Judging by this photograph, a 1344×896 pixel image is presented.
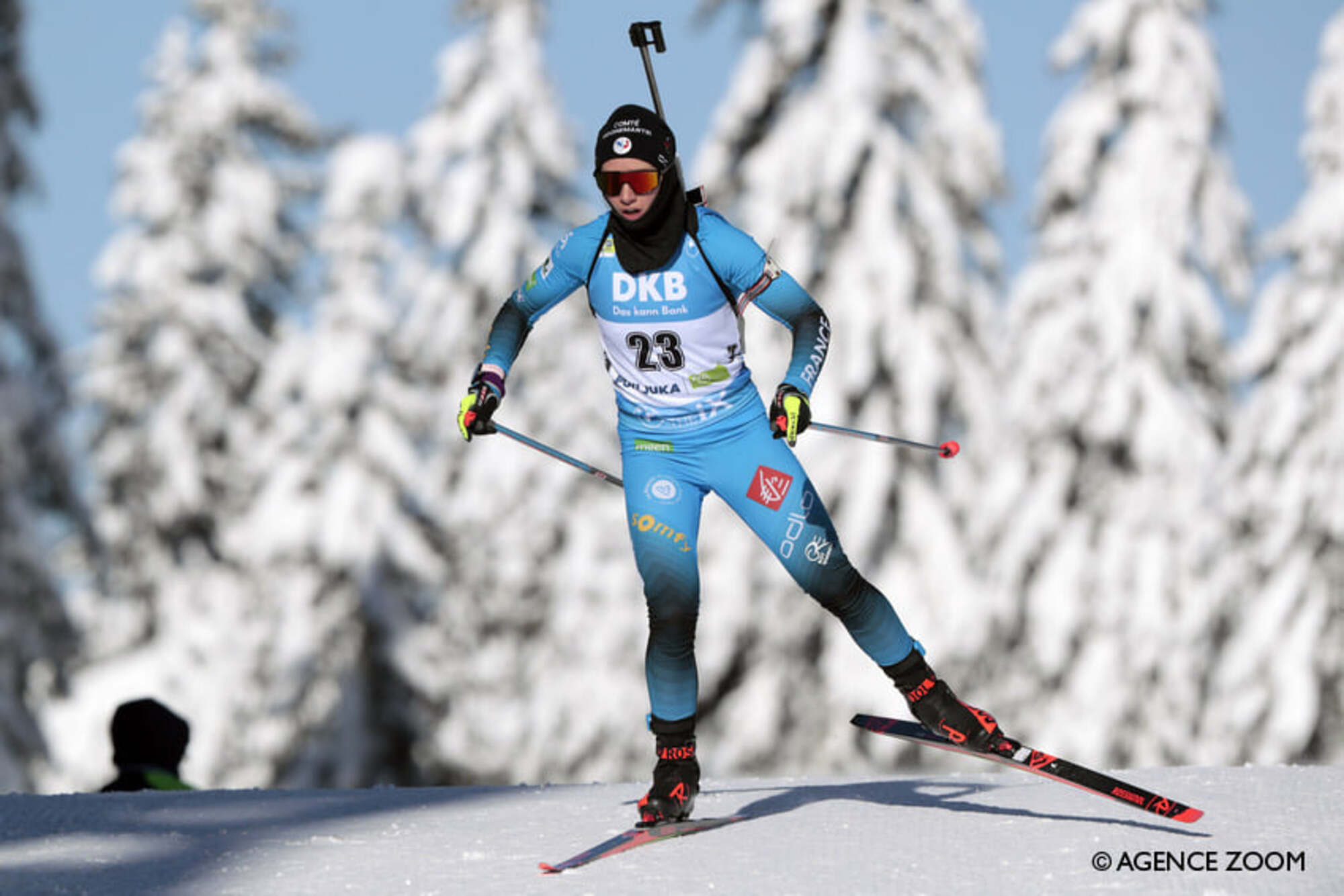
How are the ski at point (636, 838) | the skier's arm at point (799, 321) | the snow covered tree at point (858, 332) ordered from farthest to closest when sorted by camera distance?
the snow covered tree at point (858, 332) < the skier's arm at point (799, 321) < the ski at point (636, 838)

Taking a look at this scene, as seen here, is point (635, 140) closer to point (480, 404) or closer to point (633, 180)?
point (633, 180)

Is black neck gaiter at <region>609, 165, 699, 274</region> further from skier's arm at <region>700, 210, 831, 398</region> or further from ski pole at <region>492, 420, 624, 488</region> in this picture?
ski pole at <region>492, 420, 624, 488</region>

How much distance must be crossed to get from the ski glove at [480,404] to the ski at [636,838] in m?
1.59

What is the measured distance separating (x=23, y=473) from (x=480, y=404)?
9.89 meters

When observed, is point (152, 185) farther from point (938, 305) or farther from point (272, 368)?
point (938, 305)

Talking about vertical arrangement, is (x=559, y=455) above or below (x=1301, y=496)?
below

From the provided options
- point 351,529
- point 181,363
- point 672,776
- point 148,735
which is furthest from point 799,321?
point 181,363

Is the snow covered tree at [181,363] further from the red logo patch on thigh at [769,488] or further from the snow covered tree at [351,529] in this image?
the red logo patch on thigh at [769,488]

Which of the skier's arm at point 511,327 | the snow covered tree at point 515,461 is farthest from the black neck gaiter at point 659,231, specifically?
the snow covered tree at point 515,461

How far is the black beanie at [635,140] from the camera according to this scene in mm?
5844

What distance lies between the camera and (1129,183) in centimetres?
2036

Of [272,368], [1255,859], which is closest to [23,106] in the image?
[272,368]

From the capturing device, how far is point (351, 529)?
2097 cm

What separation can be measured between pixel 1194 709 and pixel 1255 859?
15.1 metres
